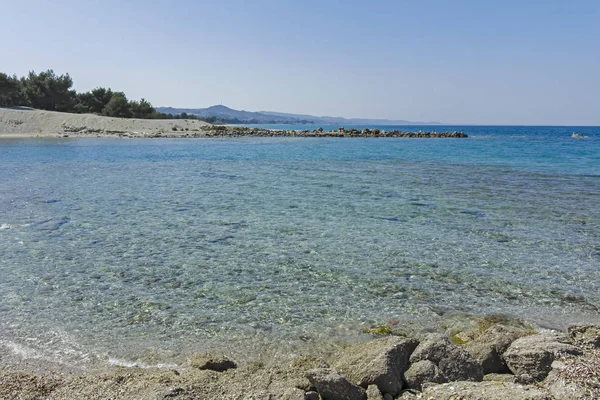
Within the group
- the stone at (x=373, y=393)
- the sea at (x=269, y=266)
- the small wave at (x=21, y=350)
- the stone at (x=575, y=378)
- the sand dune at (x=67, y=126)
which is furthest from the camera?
the sand dune at (x=67, y=126)

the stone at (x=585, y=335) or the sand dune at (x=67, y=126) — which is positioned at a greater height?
the sand dune at (x=67, y=126)

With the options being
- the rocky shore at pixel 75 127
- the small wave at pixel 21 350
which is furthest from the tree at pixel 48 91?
the small wave at pixel 21 350

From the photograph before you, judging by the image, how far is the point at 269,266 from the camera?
29.5ft

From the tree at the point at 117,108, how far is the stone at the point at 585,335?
290 ft

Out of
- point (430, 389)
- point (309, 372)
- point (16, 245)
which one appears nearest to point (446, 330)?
point (430, 389)

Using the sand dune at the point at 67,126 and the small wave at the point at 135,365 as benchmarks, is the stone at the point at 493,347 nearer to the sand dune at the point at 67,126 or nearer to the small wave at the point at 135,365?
the small wave at the point at 135,365

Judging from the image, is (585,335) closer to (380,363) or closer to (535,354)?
(535,354)

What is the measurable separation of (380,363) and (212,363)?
1920mm

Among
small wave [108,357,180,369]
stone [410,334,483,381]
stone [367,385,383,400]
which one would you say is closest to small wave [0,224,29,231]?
small wave [108,357,180,369]

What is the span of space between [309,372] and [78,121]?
240 ft

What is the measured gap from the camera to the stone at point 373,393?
4.49 m

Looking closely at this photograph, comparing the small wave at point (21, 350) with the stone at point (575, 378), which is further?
the small wave at point (21, 350)

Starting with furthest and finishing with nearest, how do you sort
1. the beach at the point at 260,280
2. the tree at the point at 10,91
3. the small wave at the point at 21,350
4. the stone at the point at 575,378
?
1. the tree at the point at 10,91
2. the small wave at the point at 21,350
3. the beach at the point at 260,280
4. the stone at the point at 575,378

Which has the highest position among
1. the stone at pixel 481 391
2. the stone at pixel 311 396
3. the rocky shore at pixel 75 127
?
the rocky shore at pixel 75 127
